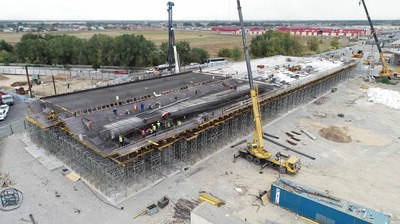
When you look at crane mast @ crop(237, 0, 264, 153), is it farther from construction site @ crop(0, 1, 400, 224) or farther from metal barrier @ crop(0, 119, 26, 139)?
metal barrier @ crop(0, 119, 26, 139)

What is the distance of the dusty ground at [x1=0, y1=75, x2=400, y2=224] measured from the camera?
21734mm

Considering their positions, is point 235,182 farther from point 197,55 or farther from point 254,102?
point 197,55

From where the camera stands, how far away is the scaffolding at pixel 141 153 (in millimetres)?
23781

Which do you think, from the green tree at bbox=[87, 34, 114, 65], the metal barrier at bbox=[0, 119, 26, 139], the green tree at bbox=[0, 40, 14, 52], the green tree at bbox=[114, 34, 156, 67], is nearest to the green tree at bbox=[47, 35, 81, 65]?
the green tree at bbox=[87, 34, 114, 65]

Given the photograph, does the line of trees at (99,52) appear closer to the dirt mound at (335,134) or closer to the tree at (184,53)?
the tree at (184,53)

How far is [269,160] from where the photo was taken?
91.5 ft

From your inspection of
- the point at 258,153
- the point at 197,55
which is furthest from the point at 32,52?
the point at 258,153

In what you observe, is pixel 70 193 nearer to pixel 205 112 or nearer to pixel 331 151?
pixel 205 112

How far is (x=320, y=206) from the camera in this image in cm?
2042

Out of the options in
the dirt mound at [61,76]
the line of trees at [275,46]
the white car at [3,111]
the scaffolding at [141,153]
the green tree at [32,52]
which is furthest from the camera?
the line of trees at [275,46]

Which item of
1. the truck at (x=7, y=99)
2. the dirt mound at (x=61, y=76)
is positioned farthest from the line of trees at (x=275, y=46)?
the truck at (x=7, y=99)

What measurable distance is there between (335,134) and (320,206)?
1757 centimetres

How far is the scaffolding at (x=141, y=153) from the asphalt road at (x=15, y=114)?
10414 millimetres

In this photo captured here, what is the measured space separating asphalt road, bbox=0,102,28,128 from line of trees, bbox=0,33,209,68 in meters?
33.3
